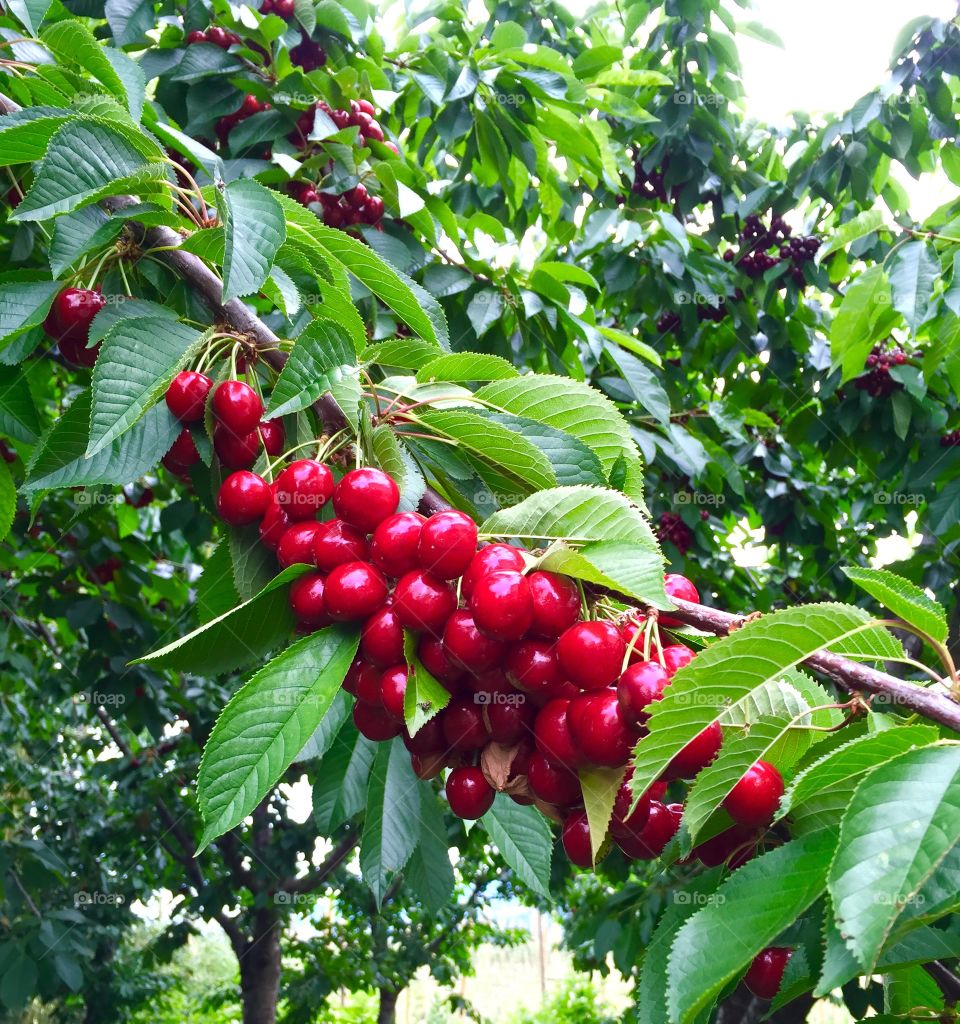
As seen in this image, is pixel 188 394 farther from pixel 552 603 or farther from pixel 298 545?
pixel 552 603

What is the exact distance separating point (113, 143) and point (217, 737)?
62 centimetres

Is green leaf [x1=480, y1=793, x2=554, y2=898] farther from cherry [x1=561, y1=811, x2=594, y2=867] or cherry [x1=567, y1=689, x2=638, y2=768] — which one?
cherry [x1=567, y1=689, x2=638, y2=768]

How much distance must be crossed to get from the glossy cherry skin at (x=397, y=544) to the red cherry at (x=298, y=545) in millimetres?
99

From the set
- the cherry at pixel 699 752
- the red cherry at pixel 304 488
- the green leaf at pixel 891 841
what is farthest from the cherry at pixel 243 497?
the green leaf at pixel 891 841

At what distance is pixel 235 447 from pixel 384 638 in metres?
0.36

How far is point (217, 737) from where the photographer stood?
2.61 ft

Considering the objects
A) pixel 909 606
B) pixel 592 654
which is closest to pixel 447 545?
pixel 592 654

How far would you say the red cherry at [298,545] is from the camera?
92 cm

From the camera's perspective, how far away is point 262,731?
2.65ft

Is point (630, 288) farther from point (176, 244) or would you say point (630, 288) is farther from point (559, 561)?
point (559, 561)

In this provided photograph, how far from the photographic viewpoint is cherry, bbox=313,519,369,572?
0.87 meters

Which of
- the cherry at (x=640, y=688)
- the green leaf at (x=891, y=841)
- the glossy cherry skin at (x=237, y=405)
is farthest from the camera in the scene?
the glossy cherry skin at (x=237, y=405)

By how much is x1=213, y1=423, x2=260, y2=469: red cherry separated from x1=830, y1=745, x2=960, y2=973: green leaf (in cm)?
71

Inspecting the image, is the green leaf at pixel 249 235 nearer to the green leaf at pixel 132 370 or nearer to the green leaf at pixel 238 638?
the green leaf at pixel 132 370
